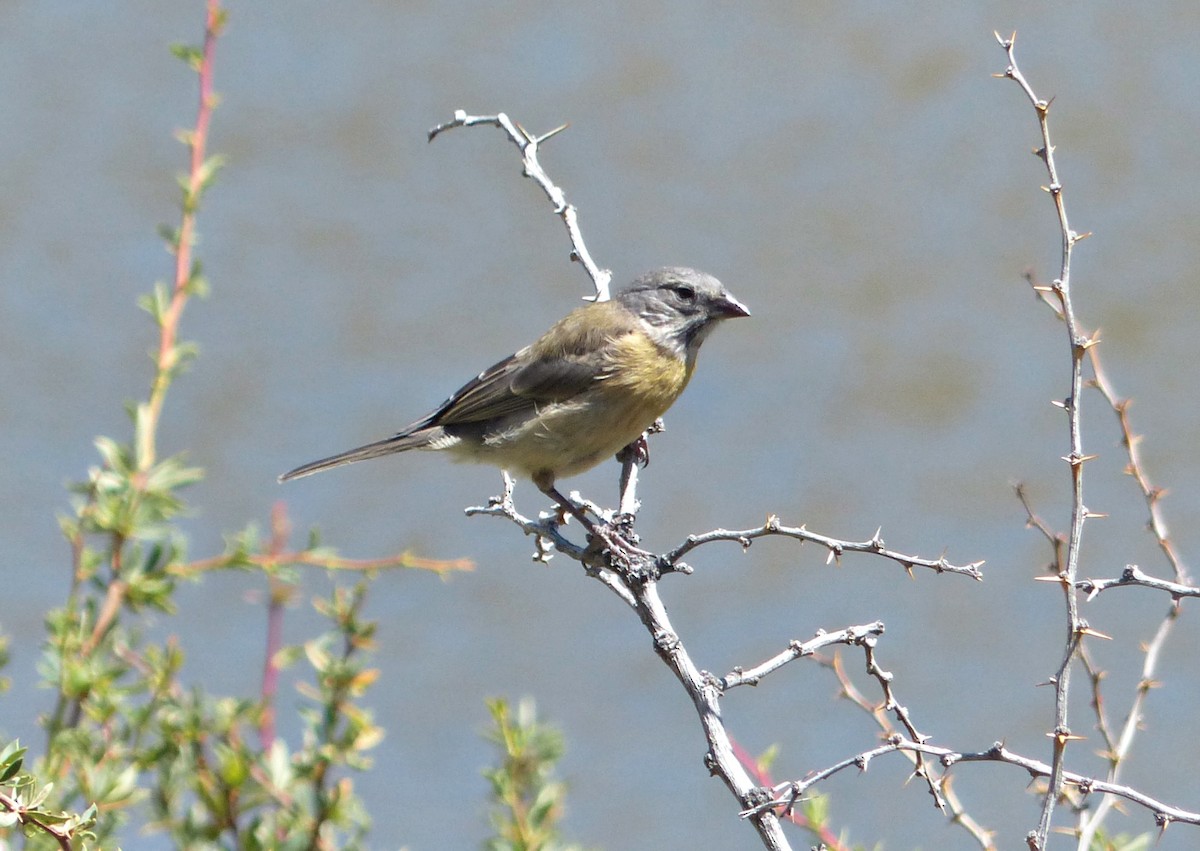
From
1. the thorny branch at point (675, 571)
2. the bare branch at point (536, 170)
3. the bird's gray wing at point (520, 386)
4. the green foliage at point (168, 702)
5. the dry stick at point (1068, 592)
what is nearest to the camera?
the dry stick at point (1068, 592)

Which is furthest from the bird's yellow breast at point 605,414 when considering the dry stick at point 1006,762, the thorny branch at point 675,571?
the dry stick at point 1006,762

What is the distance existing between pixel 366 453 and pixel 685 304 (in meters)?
1.38

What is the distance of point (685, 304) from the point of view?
539cm

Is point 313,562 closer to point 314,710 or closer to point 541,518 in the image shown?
point 314,710

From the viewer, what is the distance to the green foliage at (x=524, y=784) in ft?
11.3

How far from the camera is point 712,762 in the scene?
298 cm

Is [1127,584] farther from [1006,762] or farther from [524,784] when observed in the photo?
[524,784]

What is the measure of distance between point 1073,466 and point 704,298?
2.95 m

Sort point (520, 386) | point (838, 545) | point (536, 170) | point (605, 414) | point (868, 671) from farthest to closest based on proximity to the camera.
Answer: point (520, 386) → point (605, 414) → point (536, 170) → point (838, 545) → point (868, 671)

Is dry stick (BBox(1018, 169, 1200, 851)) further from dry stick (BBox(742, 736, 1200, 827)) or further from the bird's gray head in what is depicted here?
the bird's gray head

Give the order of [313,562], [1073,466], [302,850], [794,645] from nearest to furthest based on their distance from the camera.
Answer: [1073,466] < [794,645] < [302,850] < [313,562]

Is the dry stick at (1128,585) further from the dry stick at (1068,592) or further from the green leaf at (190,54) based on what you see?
the green leaf at (190,54)

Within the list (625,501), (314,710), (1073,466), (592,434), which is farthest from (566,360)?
(1073,466)

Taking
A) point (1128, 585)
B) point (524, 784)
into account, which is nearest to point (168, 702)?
point (524, 784)
